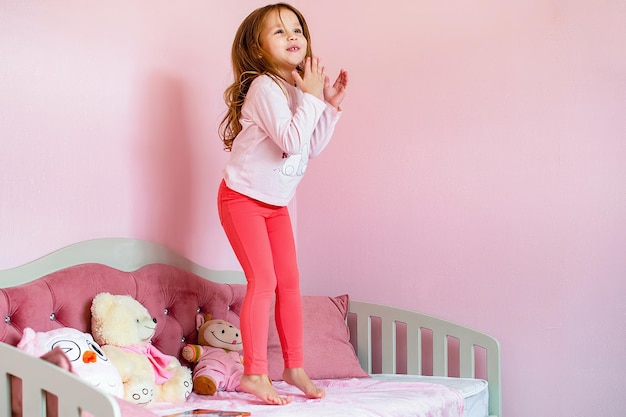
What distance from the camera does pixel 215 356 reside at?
1951mm

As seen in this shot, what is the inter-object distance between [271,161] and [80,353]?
600mm

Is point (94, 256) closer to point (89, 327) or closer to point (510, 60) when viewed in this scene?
point (89, 327)

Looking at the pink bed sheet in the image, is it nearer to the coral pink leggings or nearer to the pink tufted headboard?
the coral pink leggings

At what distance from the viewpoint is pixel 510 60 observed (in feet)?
7.18

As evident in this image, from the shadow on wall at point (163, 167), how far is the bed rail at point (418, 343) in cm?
61

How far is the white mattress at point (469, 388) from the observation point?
196 cm

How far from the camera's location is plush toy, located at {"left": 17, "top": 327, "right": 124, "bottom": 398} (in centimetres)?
156

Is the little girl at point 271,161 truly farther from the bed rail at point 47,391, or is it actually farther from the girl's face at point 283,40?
the bed rail at point 47,391

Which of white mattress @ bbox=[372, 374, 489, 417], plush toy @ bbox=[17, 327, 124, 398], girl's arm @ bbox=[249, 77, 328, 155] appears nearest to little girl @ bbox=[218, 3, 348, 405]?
girl's arm @ bbox=[249, 77, 328, 155]

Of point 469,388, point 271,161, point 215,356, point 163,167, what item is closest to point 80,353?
point 215,356

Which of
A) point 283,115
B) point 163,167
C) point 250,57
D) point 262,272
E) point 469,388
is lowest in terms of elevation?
point 469,388

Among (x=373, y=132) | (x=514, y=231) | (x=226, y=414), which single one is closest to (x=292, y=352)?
(x=226, y=414)

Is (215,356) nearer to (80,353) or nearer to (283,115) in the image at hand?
(80,353)

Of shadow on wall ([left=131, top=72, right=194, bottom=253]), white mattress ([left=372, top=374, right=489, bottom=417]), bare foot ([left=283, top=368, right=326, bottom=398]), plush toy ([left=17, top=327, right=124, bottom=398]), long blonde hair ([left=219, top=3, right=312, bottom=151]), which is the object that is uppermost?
long blonde hair ([left=219, top=3, right=312, bottom=151])
